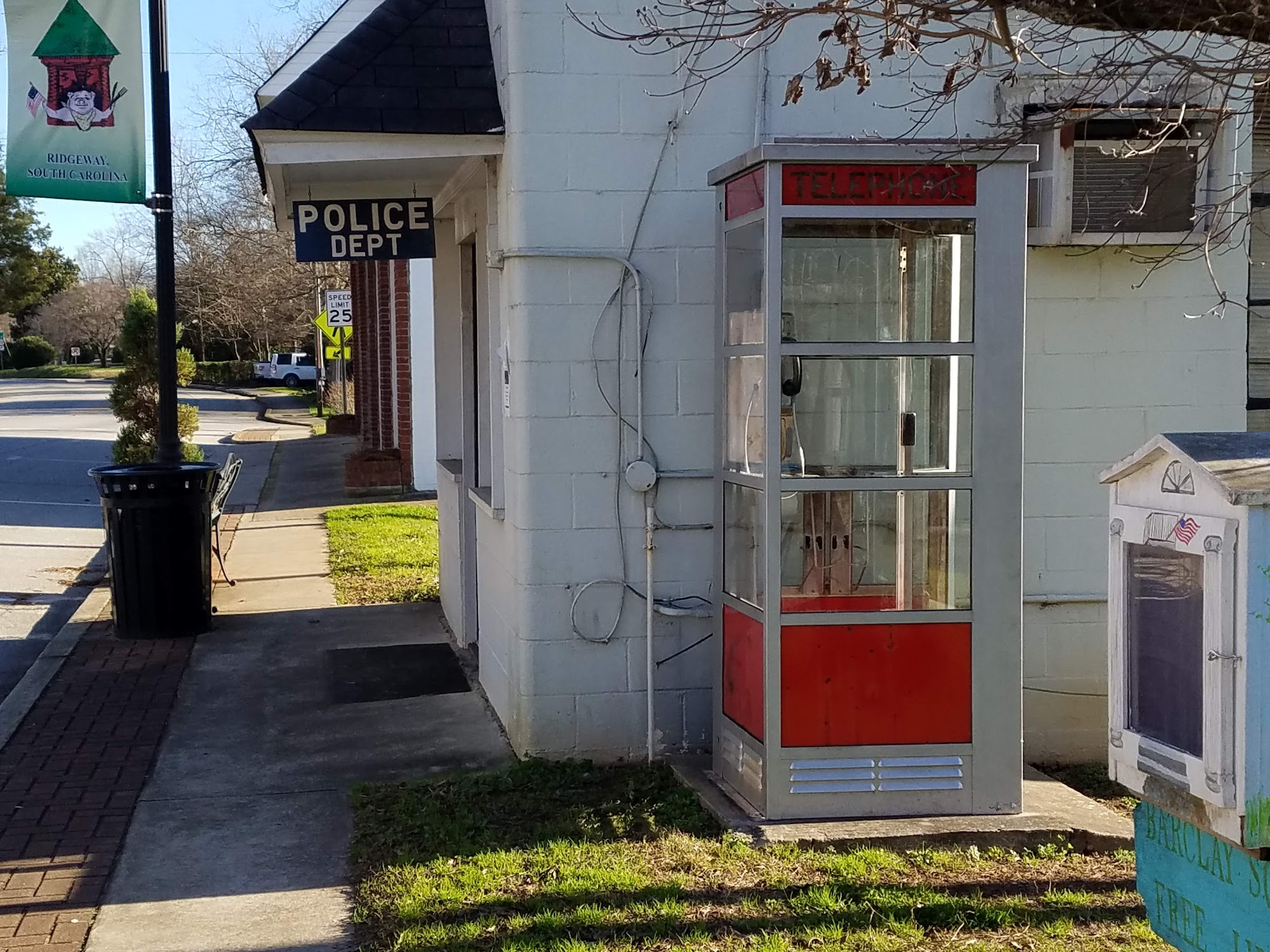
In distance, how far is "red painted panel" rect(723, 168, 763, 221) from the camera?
5.53 metres

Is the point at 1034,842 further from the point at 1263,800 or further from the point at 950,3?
the point at 950,3

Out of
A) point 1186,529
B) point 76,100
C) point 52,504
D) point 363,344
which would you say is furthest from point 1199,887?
point 363,344

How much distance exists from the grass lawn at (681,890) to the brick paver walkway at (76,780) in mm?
1033

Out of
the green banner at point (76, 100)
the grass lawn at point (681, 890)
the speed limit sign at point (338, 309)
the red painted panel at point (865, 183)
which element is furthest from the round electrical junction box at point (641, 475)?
the speed limit sign at point (338, 309)

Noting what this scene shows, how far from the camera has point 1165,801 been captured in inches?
139

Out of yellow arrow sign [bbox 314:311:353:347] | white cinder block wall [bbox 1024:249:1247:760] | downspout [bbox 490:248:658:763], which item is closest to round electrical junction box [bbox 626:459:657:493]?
downspout [bbox 490:248:658:763]

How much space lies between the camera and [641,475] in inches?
255

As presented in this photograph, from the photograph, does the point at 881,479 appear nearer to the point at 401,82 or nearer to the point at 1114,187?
the point at 1114,187

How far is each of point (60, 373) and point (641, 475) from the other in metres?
81.1

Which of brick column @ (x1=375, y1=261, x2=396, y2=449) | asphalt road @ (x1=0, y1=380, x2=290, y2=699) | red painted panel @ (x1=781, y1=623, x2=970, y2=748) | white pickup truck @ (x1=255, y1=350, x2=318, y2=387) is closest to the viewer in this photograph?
red painted panel @ (x1=781, y1=623, x2=970, y2=748)

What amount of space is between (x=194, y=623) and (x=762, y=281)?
6052 millimetres

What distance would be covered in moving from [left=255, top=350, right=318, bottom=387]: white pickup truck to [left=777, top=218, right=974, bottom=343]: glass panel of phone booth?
6090 centimetres

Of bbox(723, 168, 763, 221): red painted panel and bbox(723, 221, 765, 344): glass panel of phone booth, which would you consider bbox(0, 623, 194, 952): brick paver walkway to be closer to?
bbox(723, 221, 765, 344): glass panel of phone booth

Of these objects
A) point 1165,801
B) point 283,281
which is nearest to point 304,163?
point 1165,801
